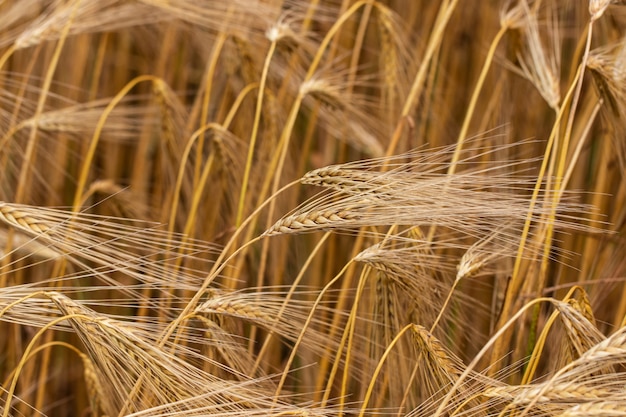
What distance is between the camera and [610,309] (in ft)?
5.34

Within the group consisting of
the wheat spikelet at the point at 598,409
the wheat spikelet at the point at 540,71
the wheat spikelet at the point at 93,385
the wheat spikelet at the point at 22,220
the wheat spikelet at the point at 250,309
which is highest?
the wheat spikelet at the point at 540,71

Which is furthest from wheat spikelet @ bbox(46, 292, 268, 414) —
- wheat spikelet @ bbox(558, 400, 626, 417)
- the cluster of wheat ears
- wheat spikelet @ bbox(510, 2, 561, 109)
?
wheat spikelet @ bbox(510, 2, 561, 109)

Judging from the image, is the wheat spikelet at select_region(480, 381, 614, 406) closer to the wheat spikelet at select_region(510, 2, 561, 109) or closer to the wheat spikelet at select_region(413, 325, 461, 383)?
the wheat spikelet at select_region(413, 325, 461, 383)

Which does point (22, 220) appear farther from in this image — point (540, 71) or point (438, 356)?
point (540, 71)

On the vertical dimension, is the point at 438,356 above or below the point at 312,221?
below

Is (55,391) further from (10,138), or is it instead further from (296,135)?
(296,135)

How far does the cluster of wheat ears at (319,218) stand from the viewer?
1.01 metres

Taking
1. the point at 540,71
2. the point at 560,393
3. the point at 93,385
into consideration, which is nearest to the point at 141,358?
the point at 93,385

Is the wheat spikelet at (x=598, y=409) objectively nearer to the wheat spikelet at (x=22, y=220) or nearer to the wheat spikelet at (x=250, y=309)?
the wheat spikelet at (x=250, y=309)

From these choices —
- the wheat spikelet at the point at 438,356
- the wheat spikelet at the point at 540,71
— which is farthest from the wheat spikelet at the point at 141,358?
the wheat spikelet at the point at 540,71

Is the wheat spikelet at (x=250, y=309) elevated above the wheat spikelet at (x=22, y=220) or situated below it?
below

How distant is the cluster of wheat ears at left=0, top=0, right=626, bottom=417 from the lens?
3.31 feet

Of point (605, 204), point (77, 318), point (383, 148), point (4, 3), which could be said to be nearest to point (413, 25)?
Result: point (383, 148)

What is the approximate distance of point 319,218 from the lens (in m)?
1.01
